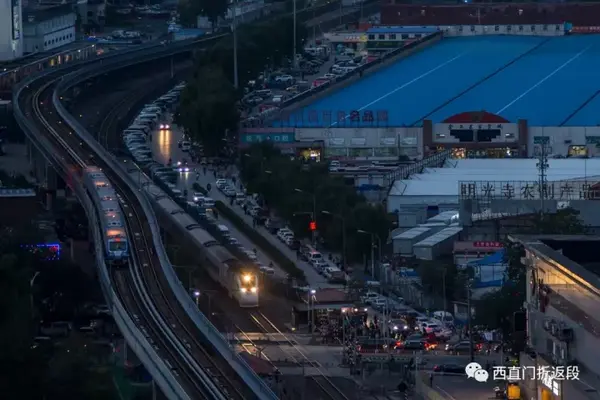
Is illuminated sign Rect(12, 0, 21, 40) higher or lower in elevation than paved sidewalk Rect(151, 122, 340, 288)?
higher

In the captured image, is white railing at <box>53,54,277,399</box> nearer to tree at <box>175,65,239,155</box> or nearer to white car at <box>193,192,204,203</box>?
white car at <box>193,192,204,203</box>

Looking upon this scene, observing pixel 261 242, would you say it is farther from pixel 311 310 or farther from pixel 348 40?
pixel 348 40

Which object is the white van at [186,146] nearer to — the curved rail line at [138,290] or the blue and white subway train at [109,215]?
the curved rail line at [138,290]

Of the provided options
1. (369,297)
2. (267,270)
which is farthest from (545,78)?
(369,297)

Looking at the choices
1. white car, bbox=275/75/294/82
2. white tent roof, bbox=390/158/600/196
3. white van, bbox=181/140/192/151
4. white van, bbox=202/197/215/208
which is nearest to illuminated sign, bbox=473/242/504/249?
white tent roof, bbox=390/158/600/196

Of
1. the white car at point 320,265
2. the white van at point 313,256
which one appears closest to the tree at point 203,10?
the white van at point 313,256

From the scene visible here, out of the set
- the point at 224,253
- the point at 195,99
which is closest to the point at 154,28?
the point at 195,99
